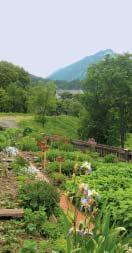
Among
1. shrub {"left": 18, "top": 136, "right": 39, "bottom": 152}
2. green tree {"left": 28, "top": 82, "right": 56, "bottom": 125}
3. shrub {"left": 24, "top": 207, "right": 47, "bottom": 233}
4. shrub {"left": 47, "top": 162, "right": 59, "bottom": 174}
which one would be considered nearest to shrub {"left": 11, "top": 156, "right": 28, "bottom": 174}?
shrub {"left": 47, "top": 162, "right": 59, "bottom": 174}

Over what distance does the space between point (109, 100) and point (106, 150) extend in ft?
36.8

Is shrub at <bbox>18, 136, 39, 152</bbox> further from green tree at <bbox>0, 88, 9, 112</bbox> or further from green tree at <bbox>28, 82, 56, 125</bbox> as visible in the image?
green tree at <bbox>0, 88, 9, 112</bbox>

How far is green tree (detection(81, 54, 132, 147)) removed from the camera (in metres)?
28.4

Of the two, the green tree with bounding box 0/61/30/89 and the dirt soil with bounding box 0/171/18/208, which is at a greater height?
the green tree with bounding box 0/61/30/89

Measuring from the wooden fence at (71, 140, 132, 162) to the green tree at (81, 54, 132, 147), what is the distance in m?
9.94

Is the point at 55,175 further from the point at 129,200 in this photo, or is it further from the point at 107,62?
the point at 107,62

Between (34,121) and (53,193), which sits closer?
(53,193)

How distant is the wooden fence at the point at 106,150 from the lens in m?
16.4

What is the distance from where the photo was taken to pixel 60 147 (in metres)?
17.7

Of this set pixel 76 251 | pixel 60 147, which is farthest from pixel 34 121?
pixel 76 251

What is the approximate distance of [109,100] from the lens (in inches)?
1136

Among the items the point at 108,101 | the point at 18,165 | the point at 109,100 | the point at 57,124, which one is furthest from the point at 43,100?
the point at 18,165

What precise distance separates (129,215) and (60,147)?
36.1 feet

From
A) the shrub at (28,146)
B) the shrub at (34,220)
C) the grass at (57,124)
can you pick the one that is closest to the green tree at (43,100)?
the grass at (57,124)
